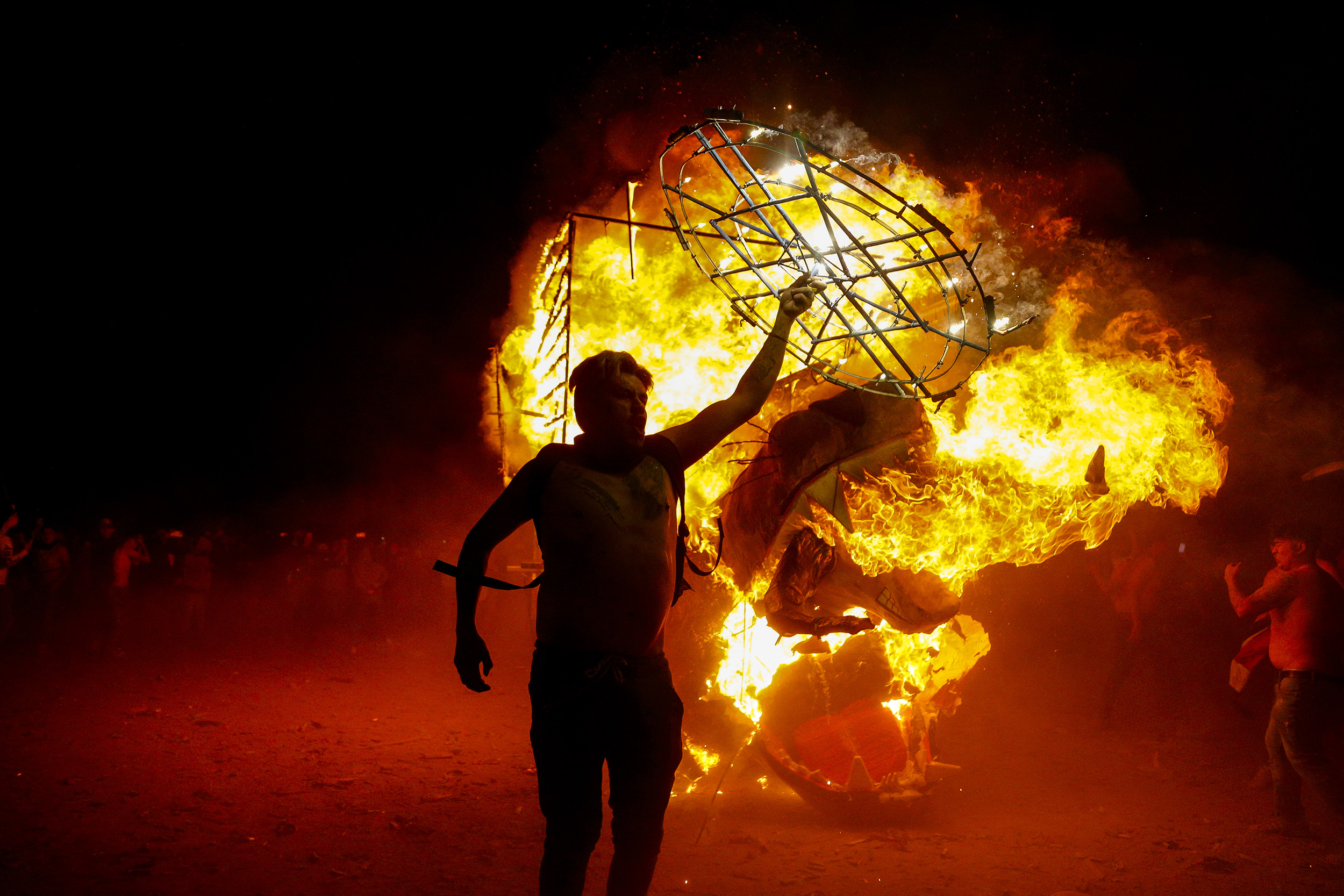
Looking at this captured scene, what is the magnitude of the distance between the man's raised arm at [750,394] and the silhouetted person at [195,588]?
11935 millimetres

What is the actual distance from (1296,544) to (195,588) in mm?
13629

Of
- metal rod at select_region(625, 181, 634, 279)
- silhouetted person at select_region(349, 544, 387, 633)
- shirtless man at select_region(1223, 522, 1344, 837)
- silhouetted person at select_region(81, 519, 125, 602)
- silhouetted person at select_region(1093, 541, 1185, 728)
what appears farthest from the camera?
silhouetted person at select_region(349, 544, 387, 633)

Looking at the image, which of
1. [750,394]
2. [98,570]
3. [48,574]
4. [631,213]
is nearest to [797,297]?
[750,394]

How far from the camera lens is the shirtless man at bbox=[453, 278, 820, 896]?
2.70m

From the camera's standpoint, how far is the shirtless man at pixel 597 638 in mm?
2703

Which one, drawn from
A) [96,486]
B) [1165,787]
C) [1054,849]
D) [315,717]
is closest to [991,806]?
[1054,849]

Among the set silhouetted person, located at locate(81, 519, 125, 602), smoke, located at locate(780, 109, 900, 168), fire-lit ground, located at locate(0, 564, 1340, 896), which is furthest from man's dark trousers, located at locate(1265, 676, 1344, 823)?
silhouetted person, located at locate(81, 519, 125, 602)

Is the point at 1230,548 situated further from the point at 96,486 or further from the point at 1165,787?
the point at 96,486

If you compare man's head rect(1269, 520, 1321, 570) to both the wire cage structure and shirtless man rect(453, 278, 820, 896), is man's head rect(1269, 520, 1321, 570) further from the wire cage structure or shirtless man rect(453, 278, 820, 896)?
shirtless man rect(453, 278, 820, 896)

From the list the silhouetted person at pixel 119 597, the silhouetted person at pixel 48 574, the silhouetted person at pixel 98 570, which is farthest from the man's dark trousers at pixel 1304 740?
the silhouetted person at pixel 48 574

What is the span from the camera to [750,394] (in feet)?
10.3

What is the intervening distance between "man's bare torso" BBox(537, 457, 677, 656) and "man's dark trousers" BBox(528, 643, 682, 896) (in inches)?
2.9

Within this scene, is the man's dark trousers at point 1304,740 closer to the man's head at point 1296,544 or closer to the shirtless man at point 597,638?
the man's head at point 1296,544

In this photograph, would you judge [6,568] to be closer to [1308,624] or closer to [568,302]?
[568,302]
